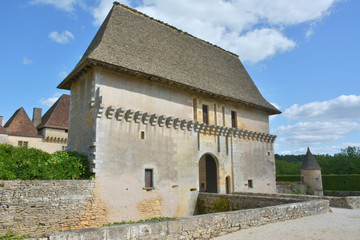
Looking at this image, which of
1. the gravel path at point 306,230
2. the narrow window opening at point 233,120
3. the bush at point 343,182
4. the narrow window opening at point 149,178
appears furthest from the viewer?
the bush at point 343,182

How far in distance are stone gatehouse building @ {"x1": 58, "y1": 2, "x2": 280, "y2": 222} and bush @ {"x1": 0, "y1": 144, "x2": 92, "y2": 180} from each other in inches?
26.6

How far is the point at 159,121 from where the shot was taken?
45.8 feet

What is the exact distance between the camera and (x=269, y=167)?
20.2 m

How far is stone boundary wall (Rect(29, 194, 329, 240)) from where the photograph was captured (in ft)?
17.9

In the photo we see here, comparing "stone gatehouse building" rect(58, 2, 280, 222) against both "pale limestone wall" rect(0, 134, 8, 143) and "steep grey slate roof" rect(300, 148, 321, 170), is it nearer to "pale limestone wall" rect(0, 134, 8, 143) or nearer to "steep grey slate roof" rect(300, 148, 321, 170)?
"steep grey slate roof" rect(300, 148, 321, 170)

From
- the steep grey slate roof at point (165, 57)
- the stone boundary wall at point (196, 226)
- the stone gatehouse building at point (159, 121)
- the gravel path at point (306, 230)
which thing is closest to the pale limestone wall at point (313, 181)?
the stone gatehouse building at point (159, 121)

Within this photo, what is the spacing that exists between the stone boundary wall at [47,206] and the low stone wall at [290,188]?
52.4 feet

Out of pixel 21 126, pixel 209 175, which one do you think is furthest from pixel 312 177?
pixel 21 126

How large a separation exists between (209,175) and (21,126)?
65.4 feet

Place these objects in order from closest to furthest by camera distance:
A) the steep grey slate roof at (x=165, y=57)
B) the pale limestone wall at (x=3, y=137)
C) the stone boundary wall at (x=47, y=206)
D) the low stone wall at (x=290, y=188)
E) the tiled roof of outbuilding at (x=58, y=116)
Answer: the stone boundary wall at (x=47, y=206), the steep grey slate roof at (x=165, y=57), the low stone wall at (x=290, y=188), the pale limestone wall at (x=3, y=137), the tiled roof of outbuilding at (x=58, y=116)

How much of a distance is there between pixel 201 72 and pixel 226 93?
84.6 inches

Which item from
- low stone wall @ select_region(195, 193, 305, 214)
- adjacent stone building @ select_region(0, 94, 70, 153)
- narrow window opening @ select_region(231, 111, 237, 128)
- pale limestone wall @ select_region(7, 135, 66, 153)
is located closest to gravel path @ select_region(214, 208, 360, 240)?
low stone wall @ select_region(195, 193, 305, 214)

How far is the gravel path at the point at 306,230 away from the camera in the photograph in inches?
283

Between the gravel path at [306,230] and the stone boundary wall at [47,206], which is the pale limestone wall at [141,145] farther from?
the gravel path at [306,230]
